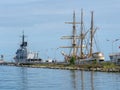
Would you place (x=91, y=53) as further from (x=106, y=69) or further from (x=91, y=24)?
(x=106, y=69)

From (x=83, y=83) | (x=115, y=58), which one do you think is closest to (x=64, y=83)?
(x=83, y=83)

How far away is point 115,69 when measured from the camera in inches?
5738

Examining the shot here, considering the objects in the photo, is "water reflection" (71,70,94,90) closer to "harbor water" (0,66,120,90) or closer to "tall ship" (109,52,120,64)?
"harbor water" (0,66,120,90)

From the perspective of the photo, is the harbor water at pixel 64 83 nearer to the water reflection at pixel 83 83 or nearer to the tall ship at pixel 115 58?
the water reflection at pixel 83 83

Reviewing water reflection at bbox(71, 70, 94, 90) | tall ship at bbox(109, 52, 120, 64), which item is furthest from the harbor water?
tall ship at bbox(109, 52, 120, 64)

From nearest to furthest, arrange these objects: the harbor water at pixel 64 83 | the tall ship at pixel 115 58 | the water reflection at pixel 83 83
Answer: the water reflection at pixel 83 83, the harbor water at pixel 64 83, the tall ship at pixel 115 58

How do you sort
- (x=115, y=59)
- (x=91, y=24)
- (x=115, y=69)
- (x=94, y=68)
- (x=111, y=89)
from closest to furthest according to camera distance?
(x=111, y=89), (x=115, y=69), (x=94, y=68), (x=115, y=59), (x=91, y=24)

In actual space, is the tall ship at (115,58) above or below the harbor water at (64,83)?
above

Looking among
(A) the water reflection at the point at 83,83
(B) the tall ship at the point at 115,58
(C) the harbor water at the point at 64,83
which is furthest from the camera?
(B) the tall ship at the point at 115,58

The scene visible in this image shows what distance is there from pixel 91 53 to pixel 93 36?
6.50 m

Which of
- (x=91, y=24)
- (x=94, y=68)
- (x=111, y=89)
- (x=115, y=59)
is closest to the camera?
(x=111, y=89)

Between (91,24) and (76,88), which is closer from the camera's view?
(76,88)

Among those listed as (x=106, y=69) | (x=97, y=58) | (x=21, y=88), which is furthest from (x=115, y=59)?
(x=21, y=88)

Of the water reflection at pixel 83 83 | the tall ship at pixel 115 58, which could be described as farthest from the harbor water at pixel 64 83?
the tall ship at pixel 115 58
